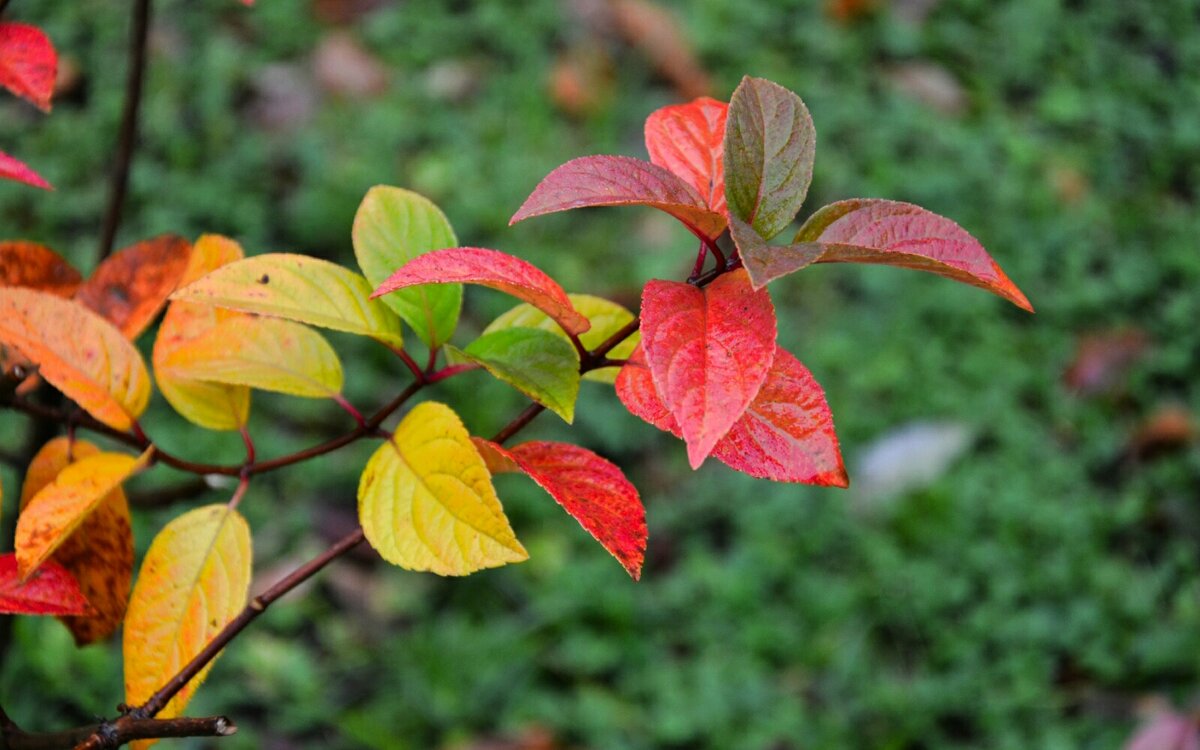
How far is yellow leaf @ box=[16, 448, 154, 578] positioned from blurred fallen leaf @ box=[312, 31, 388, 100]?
6.79 ft

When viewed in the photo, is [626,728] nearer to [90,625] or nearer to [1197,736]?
[1197,736]

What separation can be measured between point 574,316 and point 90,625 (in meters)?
0.43

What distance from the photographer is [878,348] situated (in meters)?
2.40

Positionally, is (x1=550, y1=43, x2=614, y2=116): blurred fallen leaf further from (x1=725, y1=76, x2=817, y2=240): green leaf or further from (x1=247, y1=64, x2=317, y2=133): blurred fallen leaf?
(x1=725, y1=76, x2=817, y2=240): green leaf

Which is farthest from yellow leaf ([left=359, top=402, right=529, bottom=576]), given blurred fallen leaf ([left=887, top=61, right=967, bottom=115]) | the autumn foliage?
blurred fallen leaf ([left=887, top=61, right=967, bottom=115])

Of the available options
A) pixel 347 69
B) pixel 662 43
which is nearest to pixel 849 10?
pixel 662 43

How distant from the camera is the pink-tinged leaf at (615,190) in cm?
54

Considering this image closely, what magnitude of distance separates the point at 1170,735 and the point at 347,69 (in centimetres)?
222

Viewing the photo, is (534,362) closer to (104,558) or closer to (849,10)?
(104,558)

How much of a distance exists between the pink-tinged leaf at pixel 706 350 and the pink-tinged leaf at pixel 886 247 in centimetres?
3

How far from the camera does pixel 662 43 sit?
9.32 ft

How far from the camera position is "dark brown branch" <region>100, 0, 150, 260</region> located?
3.64 feet

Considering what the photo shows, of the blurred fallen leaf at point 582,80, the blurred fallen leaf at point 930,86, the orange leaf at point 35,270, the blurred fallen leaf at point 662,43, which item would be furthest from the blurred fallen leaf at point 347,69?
the orange leaf at point 35,270

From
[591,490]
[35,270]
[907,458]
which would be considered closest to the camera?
[591,490]
